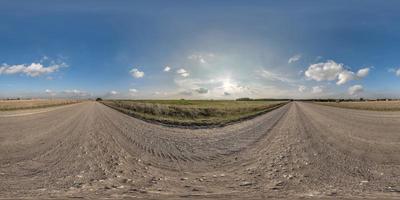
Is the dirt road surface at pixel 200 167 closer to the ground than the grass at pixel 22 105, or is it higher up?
closer to the ground

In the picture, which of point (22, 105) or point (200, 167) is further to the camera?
point (22, 105)

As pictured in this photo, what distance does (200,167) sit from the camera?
33.8 ft

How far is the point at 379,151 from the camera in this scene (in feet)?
41.5

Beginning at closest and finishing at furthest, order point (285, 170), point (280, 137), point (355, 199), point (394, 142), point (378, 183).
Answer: point (355, 199), point (378, 183), point (285, 170), point (394, 142), point (280, 137)

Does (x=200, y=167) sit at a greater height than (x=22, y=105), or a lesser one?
lesser

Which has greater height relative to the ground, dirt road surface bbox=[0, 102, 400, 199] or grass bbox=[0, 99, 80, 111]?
grass bbox=[0, 99, 80, 111]

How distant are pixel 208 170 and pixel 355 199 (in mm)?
4303

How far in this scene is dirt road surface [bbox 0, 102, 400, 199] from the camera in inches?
296

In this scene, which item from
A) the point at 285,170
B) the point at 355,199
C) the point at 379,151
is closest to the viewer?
the point at 355,199

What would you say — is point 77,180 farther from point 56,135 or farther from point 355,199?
point 56,135

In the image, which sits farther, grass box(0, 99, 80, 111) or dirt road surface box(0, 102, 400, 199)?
grass box(0, 99, 80, 111)

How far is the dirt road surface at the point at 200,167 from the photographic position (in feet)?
24.7

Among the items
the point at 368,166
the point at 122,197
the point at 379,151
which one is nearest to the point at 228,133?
the point at 379,151

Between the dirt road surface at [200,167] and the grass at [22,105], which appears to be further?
the grass at [22,105]
